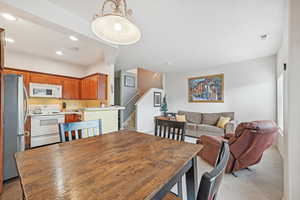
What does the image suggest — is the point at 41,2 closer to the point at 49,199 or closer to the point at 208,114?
the point at 49,199

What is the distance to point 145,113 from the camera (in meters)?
5.59

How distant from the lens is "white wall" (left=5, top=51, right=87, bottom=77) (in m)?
3.48

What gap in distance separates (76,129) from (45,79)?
11.0 ft

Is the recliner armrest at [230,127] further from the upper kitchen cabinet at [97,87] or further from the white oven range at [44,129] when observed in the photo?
the white oven range at [44,129]

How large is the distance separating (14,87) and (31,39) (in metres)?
1.39

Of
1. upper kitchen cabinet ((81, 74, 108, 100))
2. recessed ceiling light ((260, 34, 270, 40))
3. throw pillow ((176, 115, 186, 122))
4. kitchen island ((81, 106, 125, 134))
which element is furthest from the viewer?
throw pillow ((176, 115, 186, 122))

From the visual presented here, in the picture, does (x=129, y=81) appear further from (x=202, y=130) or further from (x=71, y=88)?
(x=202, y=130)

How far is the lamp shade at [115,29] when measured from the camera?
124cm

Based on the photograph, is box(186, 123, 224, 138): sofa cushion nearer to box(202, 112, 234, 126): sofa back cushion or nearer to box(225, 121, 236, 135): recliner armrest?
box(225, 121, 236, 135): recliner armrest

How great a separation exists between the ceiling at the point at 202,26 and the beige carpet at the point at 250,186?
2518 mm

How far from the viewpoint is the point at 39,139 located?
11.0ft

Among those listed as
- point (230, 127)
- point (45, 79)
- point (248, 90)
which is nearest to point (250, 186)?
point (230, 127)

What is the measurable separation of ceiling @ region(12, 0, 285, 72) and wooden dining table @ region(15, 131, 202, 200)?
1.84 meters

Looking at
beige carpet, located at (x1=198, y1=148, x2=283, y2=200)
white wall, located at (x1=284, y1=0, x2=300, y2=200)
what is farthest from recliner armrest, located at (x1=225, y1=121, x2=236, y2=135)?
white wall, located at (x1=284, y1=0, x2=300, y2=200)
